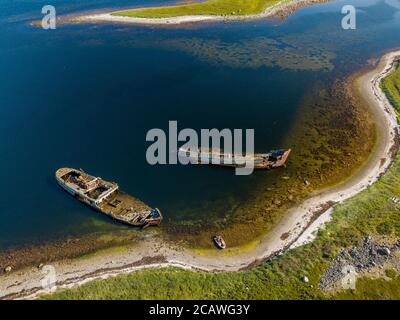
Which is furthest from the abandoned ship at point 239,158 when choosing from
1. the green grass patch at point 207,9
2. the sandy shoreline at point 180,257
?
Answer: the green grass patch at point 207,9

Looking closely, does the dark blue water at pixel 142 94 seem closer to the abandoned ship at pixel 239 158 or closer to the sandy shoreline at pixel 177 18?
the abandoned ship at pixel 239 158

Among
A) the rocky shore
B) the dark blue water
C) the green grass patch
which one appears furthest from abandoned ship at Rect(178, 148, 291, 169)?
the green grass patch

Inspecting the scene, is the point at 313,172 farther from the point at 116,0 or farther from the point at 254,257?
the point at 116,0

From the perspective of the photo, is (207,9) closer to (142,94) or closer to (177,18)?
(177,18)

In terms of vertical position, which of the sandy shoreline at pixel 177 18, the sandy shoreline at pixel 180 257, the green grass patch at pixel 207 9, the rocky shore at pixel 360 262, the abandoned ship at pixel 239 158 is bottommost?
the sandy shoreline at pixel 180 257

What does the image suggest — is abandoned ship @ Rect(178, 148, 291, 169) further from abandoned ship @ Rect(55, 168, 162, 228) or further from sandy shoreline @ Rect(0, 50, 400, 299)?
abandoned ship @ Rect(55, 168, 162, 228)

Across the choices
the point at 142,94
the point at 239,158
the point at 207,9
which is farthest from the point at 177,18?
the point at 239,158

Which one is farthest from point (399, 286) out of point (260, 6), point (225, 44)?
point (260, 6)
